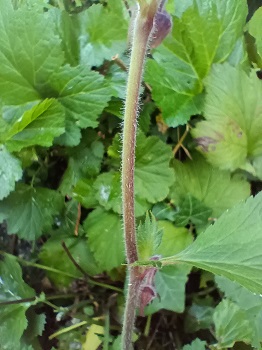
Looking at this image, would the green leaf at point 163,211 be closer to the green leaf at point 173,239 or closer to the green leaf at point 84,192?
the green leaf at point 173,239

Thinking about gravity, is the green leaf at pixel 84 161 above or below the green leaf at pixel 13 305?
above

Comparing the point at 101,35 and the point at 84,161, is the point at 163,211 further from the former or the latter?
the point at 101,35

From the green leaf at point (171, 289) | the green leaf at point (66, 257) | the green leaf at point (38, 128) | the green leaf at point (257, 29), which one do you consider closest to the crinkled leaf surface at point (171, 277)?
the green leaf at point (171, 289)

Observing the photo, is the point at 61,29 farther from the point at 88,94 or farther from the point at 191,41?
the point at 191,41

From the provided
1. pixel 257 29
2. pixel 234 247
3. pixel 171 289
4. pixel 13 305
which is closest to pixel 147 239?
pixel 234 247

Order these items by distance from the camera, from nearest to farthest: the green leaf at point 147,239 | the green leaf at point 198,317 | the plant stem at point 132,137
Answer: the plant stem at point 132,137 → the green leaf at point 147,239 → the green leaf at point 198,317

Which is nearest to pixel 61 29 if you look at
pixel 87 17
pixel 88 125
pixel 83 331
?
pixel 87 17
